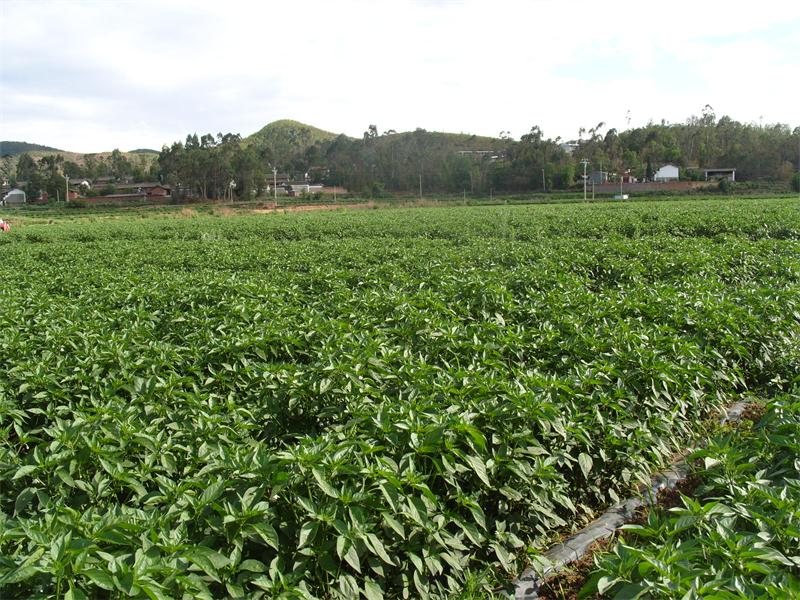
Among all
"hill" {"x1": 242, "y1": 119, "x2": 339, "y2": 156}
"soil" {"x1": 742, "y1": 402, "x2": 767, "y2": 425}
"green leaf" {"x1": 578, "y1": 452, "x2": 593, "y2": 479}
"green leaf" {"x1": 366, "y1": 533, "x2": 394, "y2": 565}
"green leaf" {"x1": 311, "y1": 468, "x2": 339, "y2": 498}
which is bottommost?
"soil" {"x1": 742, "y1": 402, "x2": 767, "y2": 425}

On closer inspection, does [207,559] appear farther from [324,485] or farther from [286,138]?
A: [286,138]

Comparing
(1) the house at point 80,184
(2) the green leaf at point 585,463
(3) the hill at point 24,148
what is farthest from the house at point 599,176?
(3) the hill at point 24,148

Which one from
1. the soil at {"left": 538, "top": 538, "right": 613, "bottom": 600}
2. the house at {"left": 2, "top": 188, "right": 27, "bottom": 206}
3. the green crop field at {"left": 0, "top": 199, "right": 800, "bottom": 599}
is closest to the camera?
the green crop field at {"left": 0, "top": 199, "right": 800, "bottom": 599}

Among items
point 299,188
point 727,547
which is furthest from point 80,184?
point 727,547

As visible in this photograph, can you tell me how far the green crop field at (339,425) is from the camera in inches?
96.7

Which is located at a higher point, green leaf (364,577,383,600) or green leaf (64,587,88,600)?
green leaf (64,587,88,600)

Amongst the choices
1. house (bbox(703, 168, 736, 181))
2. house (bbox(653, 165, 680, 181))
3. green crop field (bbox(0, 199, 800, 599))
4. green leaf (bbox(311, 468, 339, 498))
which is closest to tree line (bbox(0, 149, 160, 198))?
house (bbox(653, 165, 680, 181))

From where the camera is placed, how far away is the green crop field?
8.05ft

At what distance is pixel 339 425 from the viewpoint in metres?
3.55

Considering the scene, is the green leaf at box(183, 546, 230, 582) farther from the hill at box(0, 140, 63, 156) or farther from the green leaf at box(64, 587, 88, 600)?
the hill at box(0, 140, 63, 156)

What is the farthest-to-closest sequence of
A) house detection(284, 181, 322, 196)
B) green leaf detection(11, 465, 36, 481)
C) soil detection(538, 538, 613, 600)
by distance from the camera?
house detection(284, 181, 322, 196)
soil detection(538, 538, 613, 600)
green leaf detection(11, 465, 36, 481)

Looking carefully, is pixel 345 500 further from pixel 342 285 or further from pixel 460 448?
pixel 342 285

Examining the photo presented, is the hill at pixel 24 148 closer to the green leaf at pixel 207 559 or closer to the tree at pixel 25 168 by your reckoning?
the tree at pixel 25 168

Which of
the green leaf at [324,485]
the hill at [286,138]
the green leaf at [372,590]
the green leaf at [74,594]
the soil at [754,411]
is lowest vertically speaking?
the soil at [754,411]
